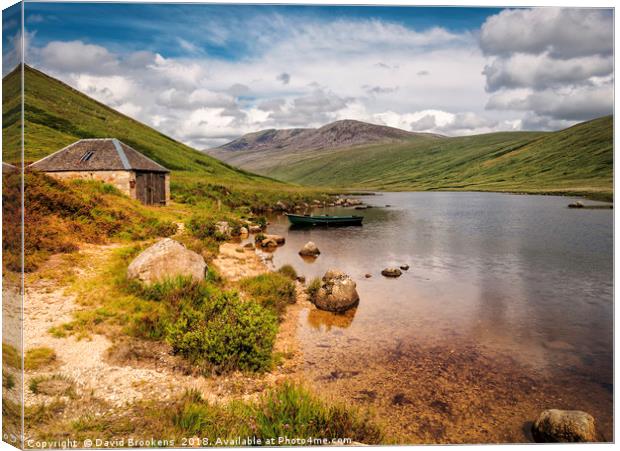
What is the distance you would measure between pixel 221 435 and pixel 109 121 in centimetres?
9218

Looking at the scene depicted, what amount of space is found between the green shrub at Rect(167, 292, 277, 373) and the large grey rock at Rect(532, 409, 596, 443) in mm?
5910

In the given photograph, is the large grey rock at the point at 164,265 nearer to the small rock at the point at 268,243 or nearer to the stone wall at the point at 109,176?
the small rock at the point at 268,243

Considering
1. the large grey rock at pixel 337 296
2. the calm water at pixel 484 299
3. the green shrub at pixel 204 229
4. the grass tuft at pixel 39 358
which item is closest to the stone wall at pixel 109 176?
the green shrub at pixel 204 229

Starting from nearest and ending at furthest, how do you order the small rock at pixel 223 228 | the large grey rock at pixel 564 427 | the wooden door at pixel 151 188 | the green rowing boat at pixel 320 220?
1. the large grey rock at pixel 564 427
2. the small rock at pixel 223 228
3. the wooden door at pixel 151 188
4. the green rowing boat at pixel 320 220

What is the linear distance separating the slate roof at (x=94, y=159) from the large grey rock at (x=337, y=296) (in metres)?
21.7

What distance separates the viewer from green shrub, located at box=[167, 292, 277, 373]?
8578 millimetres

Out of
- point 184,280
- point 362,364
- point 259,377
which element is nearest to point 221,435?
point 259,377

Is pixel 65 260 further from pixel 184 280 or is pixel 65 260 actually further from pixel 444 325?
pixel 444 325

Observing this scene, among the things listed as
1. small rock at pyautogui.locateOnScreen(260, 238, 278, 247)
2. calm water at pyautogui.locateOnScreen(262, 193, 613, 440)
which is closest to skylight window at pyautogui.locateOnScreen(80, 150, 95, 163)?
small rock at pyautogui.locateOnScreen(260, 238, 278, 247)

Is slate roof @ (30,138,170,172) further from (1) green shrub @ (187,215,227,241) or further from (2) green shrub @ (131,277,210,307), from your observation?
(2) green shrub @ (131,277,210,307)

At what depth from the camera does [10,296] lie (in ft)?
18.0

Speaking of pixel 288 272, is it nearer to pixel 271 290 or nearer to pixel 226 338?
pixel 271 290

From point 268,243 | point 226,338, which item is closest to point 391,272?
point 268,243

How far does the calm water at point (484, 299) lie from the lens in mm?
11109
